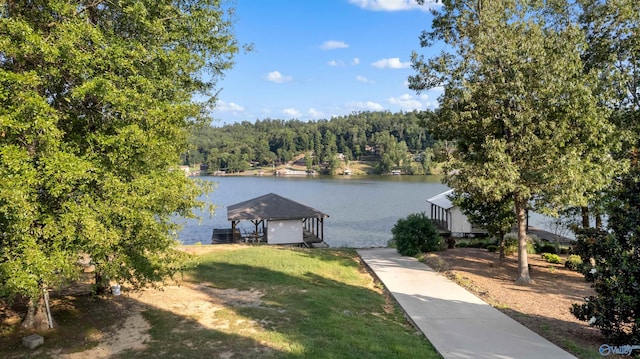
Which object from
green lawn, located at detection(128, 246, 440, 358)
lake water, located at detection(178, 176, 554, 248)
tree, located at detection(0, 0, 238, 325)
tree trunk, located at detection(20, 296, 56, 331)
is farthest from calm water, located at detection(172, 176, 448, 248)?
tree, located at detection(0, 0, 238, 325)

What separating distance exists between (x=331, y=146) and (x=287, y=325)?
134369 mm

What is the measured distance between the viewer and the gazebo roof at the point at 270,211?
25172 mm

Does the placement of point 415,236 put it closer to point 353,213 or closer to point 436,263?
point 436,263

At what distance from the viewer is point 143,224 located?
282 inches

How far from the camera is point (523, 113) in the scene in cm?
1192

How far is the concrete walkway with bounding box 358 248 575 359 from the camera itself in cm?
736

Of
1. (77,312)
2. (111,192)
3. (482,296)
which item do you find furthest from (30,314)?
(482,296)

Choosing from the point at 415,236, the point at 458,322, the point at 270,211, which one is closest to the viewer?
the point at 458,322

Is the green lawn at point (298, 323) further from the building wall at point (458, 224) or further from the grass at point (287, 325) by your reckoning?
the building wall at point (458, 224)

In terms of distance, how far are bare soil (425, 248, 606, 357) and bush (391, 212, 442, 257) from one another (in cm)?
72

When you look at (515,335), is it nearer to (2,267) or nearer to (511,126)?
(511,126)

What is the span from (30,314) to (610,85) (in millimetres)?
17712

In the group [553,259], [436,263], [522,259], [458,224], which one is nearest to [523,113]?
[522,259]

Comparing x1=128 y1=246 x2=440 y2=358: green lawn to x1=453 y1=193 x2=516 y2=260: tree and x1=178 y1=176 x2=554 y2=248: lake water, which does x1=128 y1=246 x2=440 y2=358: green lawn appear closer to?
x1=453 y1=193 x2=516 y2=260: tree
